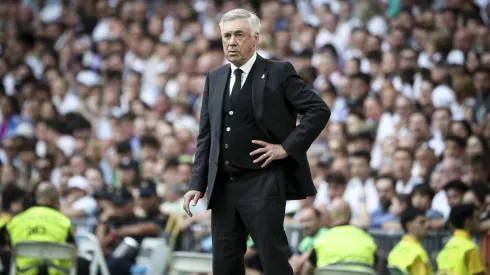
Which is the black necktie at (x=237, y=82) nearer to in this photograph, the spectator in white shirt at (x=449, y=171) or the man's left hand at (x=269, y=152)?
the man's left hand at (x=269, y=152)

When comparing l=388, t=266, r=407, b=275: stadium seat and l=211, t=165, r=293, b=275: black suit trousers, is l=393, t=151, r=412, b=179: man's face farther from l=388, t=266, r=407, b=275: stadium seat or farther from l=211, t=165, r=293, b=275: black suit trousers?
l=211, t=165, r=293, b=275: black suit trousers

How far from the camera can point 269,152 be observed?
5.43 m

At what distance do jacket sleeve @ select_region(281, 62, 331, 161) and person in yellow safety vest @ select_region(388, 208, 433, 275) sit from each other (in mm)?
2685

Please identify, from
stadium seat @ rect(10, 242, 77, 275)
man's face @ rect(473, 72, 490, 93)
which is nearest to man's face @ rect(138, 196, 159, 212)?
stadium seat @ rect(10, 242, 77, 275)

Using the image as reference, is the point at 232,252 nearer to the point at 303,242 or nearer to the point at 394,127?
the point at 303,242

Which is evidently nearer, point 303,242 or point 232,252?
point 232,252

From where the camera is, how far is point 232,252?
217 inches

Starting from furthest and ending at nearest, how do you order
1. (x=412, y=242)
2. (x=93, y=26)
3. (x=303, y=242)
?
1. (x=93, y=26)
2. (x=303, y=242)
3. (x=412, y=242)

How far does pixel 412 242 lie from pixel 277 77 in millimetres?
3189

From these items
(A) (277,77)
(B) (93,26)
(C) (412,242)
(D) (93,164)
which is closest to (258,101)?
(A) (277,77)

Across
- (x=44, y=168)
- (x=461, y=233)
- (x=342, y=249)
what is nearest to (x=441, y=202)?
(x=461, y=233)

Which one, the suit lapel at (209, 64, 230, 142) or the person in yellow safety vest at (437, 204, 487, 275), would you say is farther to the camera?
the person in yellow safety vest at (437, 204, 487, 275)

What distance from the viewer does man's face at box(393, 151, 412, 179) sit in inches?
410

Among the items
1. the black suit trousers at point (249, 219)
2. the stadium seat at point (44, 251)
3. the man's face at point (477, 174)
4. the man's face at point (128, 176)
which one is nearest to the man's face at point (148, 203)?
the man's face at point (128, 176)
